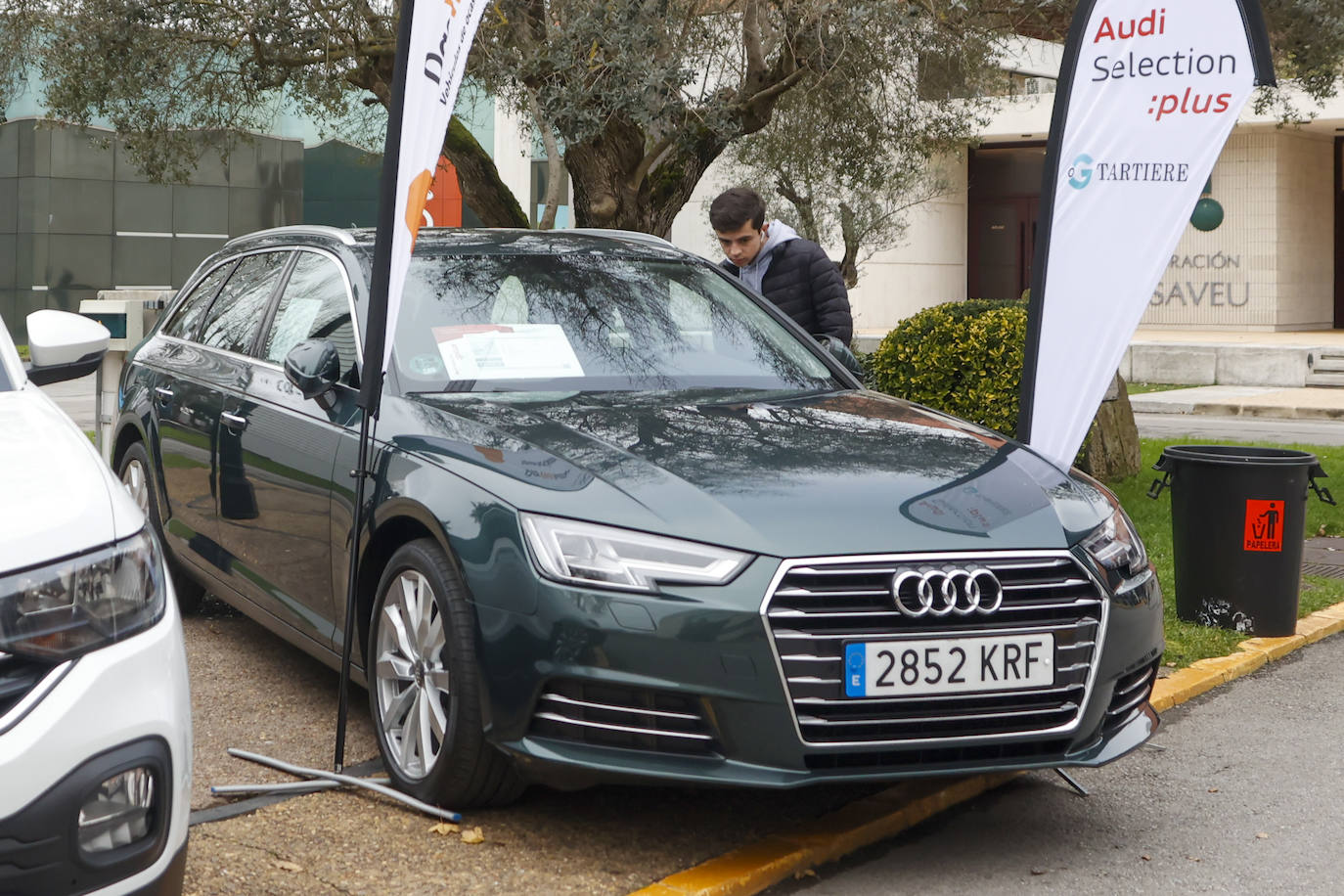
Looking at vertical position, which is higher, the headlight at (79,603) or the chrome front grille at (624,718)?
the headlight at (79,603)

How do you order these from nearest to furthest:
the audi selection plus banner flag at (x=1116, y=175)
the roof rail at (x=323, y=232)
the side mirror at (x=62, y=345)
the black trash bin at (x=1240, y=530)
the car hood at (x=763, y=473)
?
the car hood at (x=763, y=473), the side mirror at (x=62, y=345), the roof rail at (x=323, y=232), the audi selection plus banner flag at (x=1116, y=175), the black trash bin at (x=1240, y=530)

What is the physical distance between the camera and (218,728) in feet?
16.1

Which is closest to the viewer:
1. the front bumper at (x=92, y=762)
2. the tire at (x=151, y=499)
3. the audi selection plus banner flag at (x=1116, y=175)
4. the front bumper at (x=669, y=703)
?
the front bumper at (x=92, y=762)

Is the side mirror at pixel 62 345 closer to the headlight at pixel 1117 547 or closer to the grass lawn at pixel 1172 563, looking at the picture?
the headlight at pixel 1117 547

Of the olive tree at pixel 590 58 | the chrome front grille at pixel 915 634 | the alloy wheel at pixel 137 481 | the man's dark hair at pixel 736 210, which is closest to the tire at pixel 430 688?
the chrome front grille at pixel 915 634

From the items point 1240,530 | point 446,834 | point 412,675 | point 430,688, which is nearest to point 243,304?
point 412,675

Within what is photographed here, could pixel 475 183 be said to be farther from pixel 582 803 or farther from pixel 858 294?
pixel 858 294

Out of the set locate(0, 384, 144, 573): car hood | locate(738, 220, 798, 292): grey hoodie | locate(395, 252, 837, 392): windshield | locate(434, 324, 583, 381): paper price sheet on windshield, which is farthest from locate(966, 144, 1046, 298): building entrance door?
locate(0, 384, 144, 573): car hood

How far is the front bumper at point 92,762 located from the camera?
241 centimetres

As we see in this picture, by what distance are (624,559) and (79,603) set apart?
51.3 inches

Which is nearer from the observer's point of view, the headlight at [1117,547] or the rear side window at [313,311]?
the headlight at [1117,547]

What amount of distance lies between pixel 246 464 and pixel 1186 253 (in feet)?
107

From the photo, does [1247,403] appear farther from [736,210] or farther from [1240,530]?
[736,210]

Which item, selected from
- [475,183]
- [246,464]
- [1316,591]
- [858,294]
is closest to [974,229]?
[858,294]
